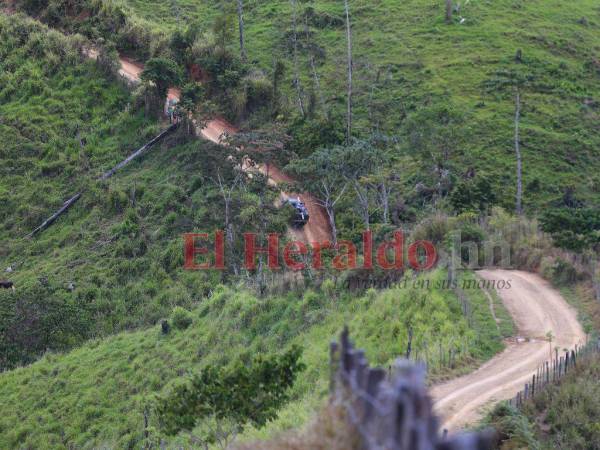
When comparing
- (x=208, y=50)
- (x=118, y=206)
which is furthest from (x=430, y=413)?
(x=208, y=50)

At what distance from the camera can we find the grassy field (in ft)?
91.2

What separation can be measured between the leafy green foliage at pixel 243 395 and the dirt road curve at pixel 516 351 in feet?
8.01

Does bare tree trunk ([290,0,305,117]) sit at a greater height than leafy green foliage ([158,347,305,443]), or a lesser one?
greater

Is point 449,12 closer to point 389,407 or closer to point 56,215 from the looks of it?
point 56,215

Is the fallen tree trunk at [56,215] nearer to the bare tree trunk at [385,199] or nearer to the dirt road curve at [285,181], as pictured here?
the dirt road curve at [285,181]

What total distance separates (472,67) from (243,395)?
27949 millimetres

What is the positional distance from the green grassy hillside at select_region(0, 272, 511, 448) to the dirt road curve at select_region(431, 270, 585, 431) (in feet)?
1.25

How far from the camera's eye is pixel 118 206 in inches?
1066

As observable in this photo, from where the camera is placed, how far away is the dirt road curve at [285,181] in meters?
24.6

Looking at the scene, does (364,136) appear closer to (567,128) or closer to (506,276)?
(567,128)

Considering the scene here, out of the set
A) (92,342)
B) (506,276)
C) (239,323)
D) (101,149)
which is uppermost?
(101,149)

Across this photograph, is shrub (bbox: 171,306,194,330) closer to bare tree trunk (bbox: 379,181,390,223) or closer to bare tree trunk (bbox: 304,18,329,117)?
bare tree trunk (bbox: 379,181,390,223)

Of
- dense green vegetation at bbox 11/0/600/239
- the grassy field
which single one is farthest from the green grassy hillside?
the grassy field

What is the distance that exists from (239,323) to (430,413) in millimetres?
13782
